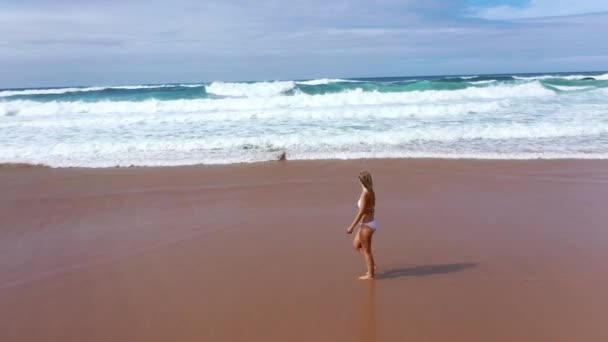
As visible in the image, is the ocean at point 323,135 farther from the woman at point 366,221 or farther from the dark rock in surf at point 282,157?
the woman at point 366,221

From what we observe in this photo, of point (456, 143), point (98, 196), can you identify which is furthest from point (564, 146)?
point (98, 196)

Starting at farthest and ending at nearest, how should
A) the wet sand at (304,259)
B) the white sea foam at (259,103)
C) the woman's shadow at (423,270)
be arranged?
the white sea foam at (259,103) → the woman's shadow at (423,270) → the wet sand at (304,259)

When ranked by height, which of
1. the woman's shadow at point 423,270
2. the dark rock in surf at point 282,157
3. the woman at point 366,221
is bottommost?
the woman's shadow at point 423,270

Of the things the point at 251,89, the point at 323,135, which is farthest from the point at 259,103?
the point at 323,135

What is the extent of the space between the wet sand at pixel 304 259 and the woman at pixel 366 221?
22 cm

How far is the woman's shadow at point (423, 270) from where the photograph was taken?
4.84 meters

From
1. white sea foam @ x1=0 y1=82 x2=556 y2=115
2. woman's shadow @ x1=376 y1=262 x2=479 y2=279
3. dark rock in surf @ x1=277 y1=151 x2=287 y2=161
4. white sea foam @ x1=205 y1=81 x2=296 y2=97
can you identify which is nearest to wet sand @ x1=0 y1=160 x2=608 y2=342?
woman's shadow @ x1=376 y1=262 x2=479 y2=279

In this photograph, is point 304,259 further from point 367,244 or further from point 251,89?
point 251,89

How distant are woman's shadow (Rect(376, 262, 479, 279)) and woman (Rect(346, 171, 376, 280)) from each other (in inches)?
8.6

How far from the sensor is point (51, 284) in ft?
16.2

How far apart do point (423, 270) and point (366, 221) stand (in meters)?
0.86

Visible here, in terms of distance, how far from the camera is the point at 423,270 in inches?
194

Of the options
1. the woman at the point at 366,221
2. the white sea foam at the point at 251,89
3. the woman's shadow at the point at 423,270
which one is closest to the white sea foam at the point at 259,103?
the white sea foam at the point at 251,89

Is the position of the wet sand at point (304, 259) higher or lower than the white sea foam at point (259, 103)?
lower
